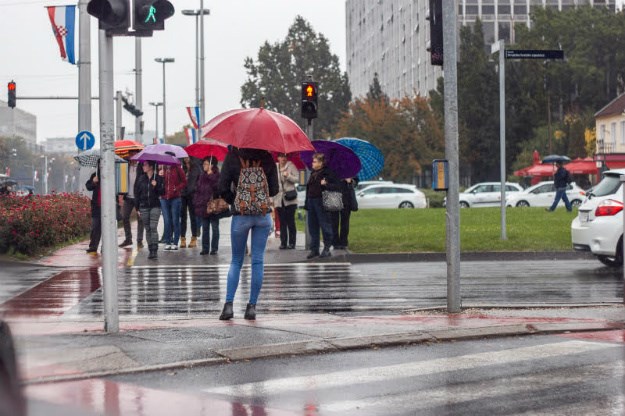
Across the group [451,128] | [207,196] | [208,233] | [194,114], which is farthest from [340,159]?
[194,114]

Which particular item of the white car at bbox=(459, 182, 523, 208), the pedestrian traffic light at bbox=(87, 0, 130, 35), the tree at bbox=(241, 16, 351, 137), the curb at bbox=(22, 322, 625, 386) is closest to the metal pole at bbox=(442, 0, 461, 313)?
the curb at bbox=(22, 322, 625, 386)

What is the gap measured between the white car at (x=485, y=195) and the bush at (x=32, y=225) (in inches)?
1230

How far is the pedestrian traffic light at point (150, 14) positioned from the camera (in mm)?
9438

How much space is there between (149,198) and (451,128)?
34.7 feet

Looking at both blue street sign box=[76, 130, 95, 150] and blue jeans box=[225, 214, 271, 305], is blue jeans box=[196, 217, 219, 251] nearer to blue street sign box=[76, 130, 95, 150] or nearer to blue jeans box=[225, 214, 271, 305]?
blue jeans box=[225, 214, 271, 305]

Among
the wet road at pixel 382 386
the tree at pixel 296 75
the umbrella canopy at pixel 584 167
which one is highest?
the tree at pixel 296 75

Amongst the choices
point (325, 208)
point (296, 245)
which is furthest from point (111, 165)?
point (296, 245)

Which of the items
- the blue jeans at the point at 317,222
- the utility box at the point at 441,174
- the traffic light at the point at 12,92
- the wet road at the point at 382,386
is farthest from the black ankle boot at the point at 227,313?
the traffic light at the point at 12,92

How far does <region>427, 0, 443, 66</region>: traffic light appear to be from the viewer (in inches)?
450

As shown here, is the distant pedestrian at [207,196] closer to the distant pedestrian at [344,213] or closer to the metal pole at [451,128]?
the distant pedestrian at [344,213]

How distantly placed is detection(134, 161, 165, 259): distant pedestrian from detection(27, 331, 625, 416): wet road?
12.1 metres

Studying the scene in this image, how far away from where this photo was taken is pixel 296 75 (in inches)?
4341

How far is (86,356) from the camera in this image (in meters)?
8.30

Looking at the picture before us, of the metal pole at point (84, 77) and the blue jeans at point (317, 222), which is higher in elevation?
the metal pole at point (84, 77)
